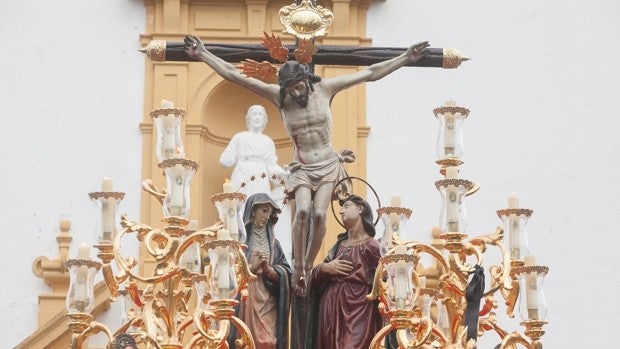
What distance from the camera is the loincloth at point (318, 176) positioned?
13.7 metres

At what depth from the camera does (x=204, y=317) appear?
12.8m

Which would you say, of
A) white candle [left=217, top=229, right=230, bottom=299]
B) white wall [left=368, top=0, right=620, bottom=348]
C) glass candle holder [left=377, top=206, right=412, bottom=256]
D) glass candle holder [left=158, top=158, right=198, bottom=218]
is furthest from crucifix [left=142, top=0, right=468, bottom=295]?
white wall [left=368, top=0, right=620, bottom=348]

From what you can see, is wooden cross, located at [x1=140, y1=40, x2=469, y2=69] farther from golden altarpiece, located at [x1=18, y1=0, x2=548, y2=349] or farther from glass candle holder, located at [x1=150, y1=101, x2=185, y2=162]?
glass candle holder, located at [x1=150, y1=101, x2=185, y2=162]

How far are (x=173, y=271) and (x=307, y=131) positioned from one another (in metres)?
1.42

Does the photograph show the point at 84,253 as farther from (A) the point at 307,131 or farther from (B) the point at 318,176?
(A) the point at 307,131

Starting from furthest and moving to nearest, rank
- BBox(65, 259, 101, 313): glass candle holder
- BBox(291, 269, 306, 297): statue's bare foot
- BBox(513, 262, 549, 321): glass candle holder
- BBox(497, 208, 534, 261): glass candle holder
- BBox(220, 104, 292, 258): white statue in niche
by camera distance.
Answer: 1. BBox(220, 104, 292, 258): white statue in niche
2. BBox(291, 269, 306, 297): statue's bare foot
3. BBox(497, 208, 534, 261): glass candle holder
4. BBox(513, 262, 549, 321): glass candle holder
5. BBox(65, 259, 101, 313): glass candle holder

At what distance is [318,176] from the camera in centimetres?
1375

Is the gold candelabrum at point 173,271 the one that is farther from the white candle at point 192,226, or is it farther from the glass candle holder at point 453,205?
the glass candle holder at point 453,205

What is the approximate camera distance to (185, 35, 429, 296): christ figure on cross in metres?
13.7

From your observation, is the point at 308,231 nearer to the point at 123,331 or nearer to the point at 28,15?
the point at 123,331

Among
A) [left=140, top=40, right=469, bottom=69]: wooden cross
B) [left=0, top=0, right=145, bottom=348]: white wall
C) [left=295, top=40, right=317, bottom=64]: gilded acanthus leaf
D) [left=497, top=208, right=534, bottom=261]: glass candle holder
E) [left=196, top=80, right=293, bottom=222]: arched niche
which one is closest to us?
[left=497, top=208, right=534, bottom=261]: glass candle holder

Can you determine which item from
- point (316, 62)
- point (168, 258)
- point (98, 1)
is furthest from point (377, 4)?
point (168, 258)

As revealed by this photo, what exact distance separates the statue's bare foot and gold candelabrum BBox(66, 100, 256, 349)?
1.99 feet

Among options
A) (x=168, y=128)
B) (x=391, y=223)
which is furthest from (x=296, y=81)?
(x=391, y=223)
